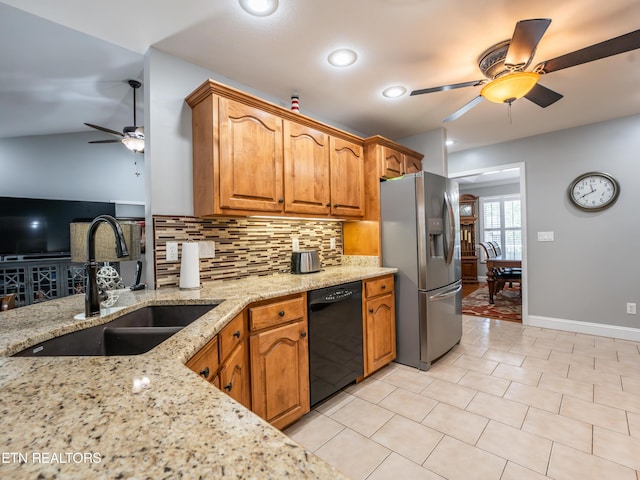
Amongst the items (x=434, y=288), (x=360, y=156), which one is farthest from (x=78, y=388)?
(x=360, y=156)

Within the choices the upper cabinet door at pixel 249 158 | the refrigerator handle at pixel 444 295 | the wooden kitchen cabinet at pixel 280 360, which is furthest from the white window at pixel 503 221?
the wooden kitchen cabinet at pixel 280 360

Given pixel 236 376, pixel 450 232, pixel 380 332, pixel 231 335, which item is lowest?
pixel 380 332

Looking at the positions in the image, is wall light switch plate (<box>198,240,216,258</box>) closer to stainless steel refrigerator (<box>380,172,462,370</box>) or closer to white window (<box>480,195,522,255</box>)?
stainless steel refrigerator (<box>380,172,462,370</box>)

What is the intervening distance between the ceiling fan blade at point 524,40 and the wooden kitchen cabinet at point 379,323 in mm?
1694

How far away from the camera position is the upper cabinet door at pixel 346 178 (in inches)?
104

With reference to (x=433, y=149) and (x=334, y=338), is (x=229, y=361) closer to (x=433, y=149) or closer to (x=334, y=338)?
(x=334, y=338)

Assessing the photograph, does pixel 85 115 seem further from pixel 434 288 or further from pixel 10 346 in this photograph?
pixel 434 288

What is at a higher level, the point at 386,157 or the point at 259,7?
the point at 259,7

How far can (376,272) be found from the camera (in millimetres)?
2482

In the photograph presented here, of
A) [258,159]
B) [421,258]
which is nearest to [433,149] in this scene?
[421,258]

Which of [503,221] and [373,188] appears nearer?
[373,188]

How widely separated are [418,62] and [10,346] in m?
2.55

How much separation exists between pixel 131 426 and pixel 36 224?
5288mm

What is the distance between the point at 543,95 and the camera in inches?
79.7
